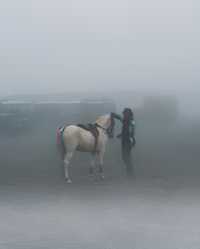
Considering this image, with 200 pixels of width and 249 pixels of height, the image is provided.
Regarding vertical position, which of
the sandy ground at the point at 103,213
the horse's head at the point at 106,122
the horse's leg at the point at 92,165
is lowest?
the sandy ground at the point at 103,213

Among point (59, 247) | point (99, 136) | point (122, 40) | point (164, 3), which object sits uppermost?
point (164, 3)

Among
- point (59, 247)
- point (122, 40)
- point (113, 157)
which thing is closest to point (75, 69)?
point (122, 40)

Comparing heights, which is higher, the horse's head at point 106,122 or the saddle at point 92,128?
the horse's head at point 106,122

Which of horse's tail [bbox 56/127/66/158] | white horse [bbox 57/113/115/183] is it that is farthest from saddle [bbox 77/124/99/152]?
horse's tail [bbox 56/127/66/158]

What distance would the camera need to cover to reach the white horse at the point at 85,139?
3.89m

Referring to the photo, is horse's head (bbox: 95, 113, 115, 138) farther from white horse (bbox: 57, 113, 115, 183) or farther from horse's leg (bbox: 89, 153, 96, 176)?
horse's leg (bbox: 89, 153, 96, 176)

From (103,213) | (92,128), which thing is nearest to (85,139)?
(92,128)

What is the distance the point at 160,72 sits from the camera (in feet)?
12.8

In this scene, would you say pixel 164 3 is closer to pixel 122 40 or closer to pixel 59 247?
pixel 122 40

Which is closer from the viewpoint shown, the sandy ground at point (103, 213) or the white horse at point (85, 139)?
the sandy ground at point (103, 213)

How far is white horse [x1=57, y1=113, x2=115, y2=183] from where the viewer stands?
3893 millimetres

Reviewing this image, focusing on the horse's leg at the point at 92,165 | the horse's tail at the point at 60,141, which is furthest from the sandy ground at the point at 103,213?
the horse's tail at the point at 60,141

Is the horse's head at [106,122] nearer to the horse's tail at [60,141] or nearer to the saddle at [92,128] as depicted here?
the saddle at [92,128]

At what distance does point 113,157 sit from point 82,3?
1103 mm
